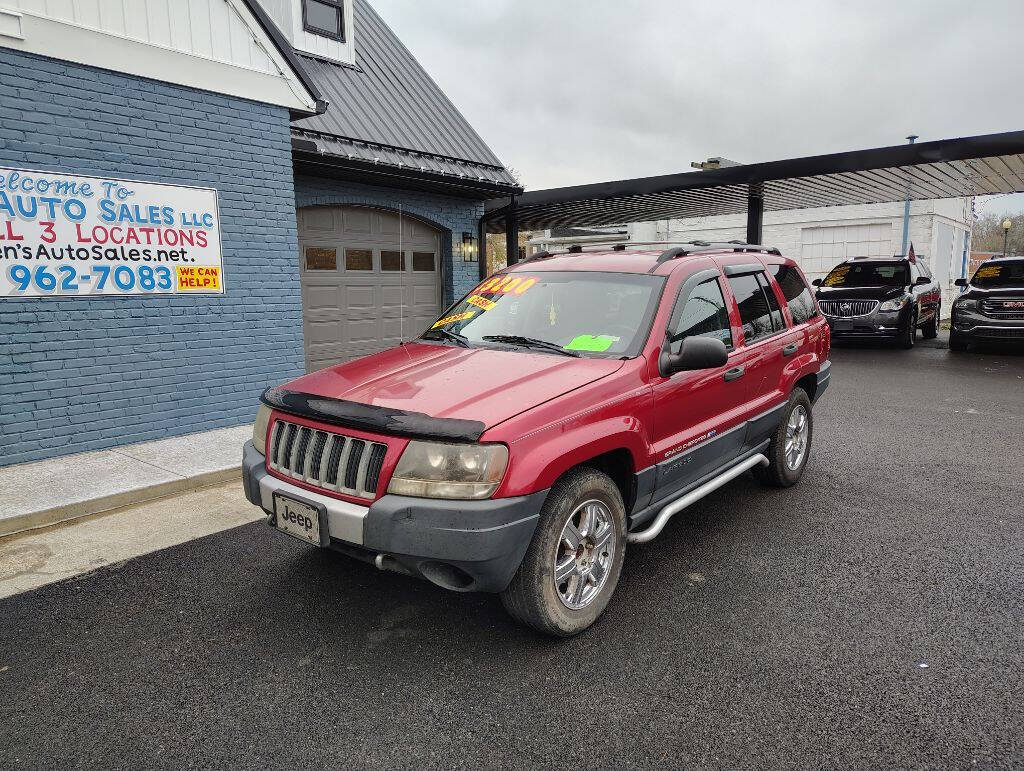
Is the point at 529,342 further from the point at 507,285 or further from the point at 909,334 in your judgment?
the point at 909,334

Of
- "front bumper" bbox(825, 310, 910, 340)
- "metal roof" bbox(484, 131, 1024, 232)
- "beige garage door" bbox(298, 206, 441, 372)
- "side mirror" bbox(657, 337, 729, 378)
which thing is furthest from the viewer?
"front bumper" bbox(825, 310, 910, 340)

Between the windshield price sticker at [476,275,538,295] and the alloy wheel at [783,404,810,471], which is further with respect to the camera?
the alloy wheel at [783,404,810,471]

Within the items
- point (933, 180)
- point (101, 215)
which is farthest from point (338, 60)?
point (933, 180)

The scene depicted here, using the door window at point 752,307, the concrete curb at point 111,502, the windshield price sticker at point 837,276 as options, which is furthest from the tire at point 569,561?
the windshield price sticker at point 837,276

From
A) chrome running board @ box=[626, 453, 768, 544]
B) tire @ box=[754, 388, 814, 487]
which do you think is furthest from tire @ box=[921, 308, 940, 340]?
chrome running board @ box=[626, 453, 768, 544]


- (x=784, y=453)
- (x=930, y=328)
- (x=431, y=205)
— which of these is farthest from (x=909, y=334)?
(x=784, y=453)

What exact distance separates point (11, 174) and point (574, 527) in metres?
5.75

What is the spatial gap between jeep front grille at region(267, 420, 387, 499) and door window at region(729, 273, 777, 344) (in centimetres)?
278

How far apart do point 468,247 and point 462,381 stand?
903 cm

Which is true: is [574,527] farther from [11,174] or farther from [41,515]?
[11,174]

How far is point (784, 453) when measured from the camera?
5.21 metres

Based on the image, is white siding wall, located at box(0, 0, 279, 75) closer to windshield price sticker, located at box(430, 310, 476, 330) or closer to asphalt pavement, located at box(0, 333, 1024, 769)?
windshield price sticker, located at box(430, 310, 476, 330)

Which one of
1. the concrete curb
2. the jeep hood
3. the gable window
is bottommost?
the concrete curb

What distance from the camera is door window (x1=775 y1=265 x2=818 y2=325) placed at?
210 inches
